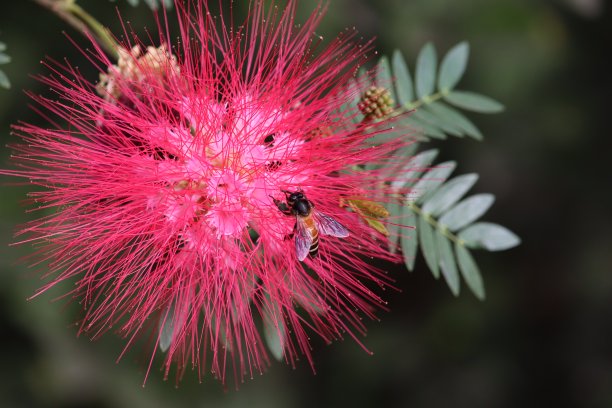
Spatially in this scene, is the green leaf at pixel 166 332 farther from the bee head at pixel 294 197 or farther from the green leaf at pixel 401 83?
the green leaf at pixel 401 83

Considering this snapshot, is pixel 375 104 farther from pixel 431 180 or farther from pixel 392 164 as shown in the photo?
pixel 431 180

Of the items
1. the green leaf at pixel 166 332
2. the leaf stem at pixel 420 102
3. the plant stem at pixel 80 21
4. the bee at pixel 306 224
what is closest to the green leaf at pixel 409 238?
the bee at pixel 306 224

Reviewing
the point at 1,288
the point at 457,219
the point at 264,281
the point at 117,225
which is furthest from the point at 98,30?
the point at 1,288

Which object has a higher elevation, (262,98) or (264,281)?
(262,98)

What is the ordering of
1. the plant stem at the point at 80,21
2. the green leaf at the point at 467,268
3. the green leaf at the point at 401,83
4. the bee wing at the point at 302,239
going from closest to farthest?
1. the bee wing at the point at 302,239
2. the plant stem at the point at 80,21
3. the green leaf at the point at 467,268
4. the green leaf at the point at 401,83

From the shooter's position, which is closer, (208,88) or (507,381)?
(208,88)

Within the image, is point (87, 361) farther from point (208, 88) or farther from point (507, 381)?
point (507, 381)
